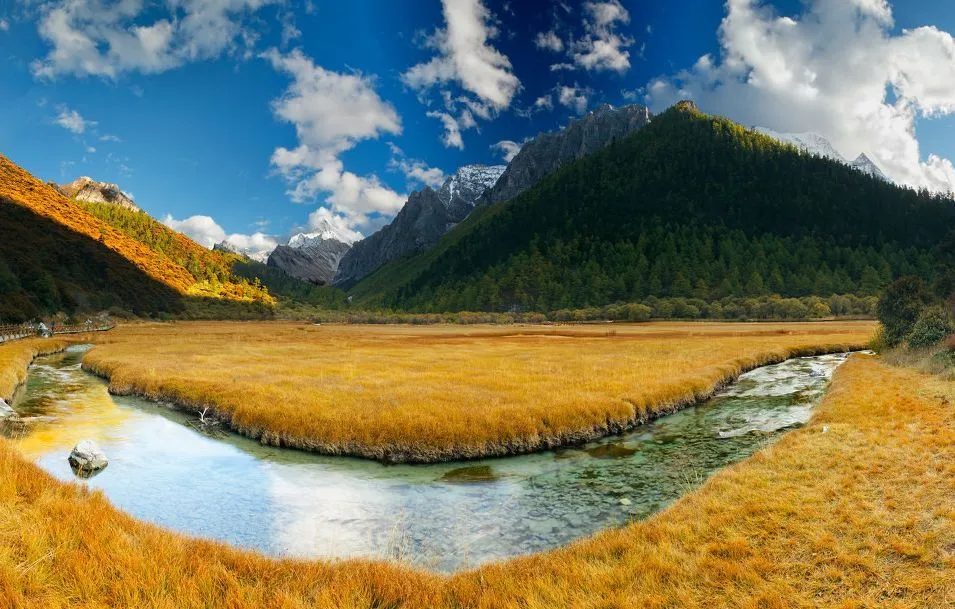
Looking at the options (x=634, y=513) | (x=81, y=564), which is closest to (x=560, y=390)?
(x=634, y=513)

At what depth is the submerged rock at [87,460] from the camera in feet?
65.3

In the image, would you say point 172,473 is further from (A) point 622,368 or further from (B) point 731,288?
(B) point 731,288

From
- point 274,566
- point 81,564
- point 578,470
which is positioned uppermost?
point 81,564

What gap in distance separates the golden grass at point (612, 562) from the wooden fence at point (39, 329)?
249ft

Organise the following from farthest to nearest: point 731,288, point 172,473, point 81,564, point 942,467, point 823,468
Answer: point 731,288 < point 172,473 < point 823,468 < point 942,467 < point 81,564

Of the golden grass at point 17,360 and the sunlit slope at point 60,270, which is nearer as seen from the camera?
the golden grass at point 17,360

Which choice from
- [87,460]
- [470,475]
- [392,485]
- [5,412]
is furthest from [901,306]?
[5,412]

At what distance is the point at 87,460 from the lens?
20312mm

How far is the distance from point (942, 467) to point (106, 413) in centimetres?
4134

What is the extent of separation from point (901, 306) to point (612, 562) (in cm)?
5384

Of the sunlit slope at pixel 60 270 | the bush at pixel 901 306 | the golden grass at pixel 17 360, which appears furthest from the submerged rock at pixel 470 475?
the sunlit slope at pixel 60 270

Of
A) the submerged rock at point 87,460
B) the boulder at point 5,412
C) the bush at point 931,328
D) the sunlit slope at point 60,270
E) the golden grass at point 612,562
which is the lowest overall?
the submerged rock at point 87,460

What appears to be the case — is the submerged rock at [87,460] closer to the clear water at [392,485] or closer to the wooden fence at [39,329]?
the clear water at [392,485]

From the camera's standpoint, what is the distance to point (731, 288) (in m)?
191
